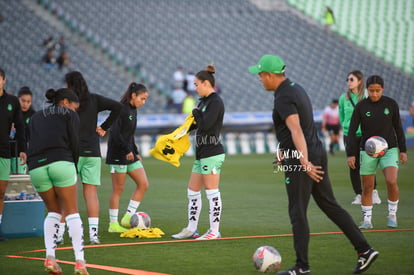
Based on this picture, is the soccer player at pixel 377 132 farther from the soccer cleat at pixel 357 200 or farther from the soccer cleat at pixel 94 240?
the soccer cleat at pixel 94 240

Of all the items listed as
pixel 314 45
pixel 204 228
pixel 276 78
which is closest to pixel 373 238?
pixel 204 228

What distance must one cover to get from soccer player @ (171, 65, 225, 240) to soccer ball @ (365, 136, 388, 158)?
2047mm

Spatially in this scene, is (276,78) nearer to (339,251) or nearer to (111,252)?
(339,251)

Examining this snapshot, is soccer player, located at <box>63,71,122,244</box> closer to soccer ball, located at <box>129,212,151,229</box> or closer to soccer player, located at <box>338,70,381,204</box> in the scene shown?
soccer ball, located at <box>129,212,151,229</box>

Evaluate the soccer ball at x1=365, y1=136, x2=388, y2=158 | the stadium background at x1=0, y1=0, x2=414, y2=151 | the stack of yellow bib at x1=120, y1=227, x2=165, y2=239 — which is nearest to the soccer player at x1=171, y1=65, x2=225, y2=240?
the stack of yellow bib at x1=120, y1=227, x2=165, y2=239

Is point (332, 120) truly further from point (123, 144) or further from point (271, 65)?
point (271, 65)

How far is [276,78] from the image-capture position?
760 cm

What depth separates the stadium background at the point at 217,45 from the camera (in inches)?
1395

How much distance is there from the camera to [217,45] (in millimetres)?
41281

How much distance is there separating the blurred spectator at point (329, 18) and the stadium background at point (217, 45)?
1.58 feet

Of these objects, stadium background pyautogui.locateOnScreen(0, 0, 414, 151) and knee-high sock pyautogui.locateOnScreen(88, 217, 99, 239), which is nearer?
knee-high sock pyautogui.locateOnScreen(88, 217, 99, 239)

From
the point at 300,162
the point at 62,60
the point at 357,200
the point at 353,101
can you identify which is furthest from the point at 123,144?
the point at 62,60

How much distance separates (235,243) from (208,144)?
1.40 m

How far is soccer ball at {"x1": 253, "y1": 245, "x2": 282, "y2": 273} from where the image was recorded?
7852 mm
